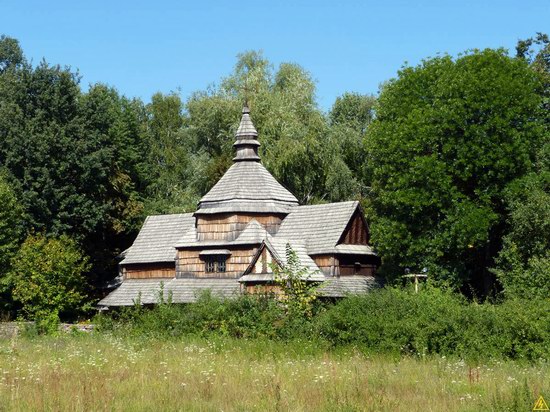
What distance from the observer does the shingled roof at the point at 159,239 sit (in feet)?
174

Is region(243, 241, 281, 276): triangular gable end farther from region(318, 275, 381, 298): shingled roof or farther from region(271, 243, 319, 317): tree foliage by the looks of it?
region(271, 243, 319, 317): tree foliage

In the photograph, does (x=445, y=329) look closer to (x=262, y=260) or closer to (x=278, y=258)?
(x=278, y=258)

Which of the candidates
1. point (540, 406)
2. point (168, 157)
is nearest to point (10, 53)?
point (168, 157)

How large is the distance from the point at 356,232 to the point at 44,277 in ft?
57.5

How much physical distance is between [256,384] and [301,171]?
1586 inches

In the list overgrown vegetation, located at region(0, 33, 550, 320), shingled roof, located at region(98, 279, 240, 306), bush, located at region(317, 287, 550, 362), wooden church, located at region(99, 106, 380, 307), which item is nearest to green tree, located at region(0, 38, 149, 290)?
overgrown vegetation, located at region(0, 33, 550, 320)

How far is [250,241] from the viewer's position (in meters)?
47.5

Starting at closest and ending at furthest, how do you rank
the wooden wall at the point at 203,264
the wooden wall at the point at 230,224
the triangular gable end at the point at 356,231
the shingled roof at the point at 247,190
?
the triangular gable end at the point at 356,231, the wooden wall at the point at 203,264, the wooden wall at the point at 230,224, the shingled roof at the point at 247,190

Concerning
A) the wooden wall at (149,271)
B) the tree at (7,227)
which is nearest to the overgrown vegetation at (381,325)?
the tree at (7,227)

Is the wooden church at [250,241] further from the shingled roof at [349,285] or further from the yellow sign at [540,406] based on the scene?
the yellow sign at [540,406]

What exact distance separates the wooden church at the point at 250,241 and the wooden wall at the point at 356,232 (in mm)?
54

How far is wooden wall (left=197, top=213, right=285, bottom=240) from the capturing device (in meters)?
48.8

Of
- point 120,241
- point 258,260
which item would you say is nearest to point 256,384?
point 258,260

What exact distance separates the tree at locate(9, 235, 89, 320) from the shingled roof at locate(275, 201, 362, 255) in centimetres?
1222
